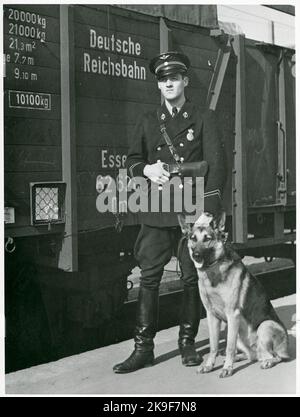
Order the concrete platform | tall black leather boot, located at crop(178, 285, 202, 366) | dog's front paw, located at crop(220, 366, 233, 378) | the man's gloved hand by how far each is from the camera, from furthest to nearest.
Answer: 1. tall black leather boot, located at crop(178, 285, 202, 366)
2. the man's gloved hand
3. dog's front paw, located at crop(220, 366, 233, 378)
4. the concrete platform

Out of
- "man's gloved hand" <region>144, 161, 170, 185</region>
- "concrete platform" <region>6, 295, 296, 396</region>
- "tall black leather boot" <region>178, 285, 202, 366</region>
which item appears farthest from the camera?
"tall black leather boot" <region>178, 285, 202, 366</region>

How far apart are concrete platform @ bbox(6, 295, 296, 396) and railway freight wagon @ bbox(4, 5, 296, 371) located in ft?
1.69

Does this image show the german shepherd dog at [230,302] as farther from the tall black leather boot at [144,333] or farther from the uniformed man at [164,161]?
the tall black leather boot at [144,333]

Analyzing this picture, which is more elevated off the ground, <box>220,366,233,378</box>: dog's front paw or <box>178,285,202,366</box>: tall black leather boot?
<box>178,285,202,366</box>: tall black leather boot

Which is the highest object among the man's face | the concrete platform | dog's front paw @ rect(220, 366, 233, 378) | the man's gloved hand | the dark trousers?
the man's face

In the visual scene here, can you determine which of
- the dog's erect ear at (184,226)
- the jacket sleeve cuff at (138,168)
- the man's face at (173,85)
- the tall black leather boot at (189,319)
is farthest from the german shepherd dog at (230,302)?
the man's face at (173,85)

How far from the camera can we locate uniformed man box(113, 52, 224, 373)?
14.4ft

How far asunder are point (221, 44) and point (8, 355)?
301 centimetres

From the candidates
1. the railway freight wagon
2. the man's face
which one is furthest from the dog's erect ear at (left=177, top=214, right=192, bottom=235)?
the man's face

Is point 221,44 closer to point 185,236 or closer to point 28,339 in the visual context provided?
point 185,236

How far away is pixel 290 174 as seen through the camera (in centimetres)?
648

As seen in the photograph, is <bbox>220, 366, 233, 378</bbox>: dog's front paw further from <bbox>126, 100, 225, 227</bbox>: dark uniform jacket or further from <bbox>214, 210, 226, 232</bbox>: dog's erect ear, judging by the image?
<bbox>126, 100, 225, 227</bbox>: dark uniform jacket

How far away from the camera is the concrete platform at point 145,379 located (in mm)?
4074
